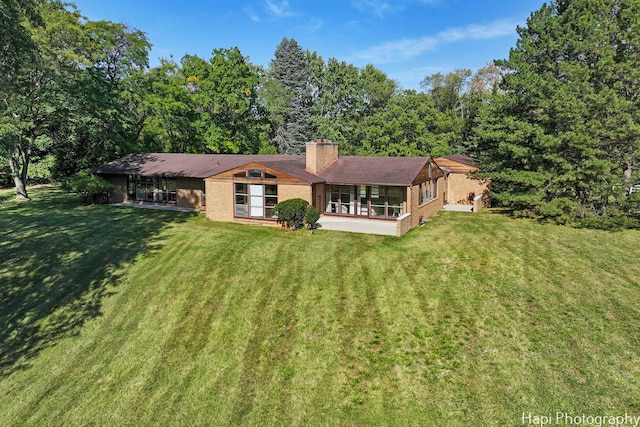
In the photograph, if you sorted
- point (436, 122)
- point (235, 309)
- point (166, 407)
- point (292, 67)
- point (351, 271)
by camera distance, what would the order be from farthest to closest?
point (292, 67) → point (436, 122) → point (351, 271) → point (235, 309) → point (166, 407)

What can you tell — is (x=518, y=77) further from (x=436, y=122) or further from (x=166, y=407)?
(x=166, y=407)

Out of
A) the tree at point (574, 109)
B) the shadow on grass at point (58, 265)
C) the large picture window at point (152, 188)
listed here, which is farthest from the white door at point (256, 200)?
the tree at point (574, 109)

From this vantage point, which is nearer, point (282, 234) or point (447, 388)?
point (447, 388)

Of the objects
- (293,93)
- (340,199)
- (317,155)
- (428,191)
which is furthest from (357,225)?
(293,93)

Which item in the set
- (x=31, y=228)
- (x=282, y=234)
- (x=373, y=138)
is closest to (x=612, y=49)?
(x=282, y=234)

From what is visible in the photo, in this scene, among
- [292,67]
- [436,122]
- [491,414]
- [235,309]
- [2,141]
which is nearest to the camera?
[491,414]

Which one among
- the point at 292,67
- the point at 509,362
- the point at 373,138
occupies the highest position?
the point at 292,67

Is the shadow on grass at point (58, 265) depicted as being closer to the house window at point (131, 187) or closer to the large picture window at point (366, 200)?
the house window at point (131, 187)

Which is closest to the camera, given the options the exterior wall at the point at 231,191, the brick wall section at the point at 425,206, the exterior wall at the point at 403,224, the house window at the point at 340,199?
the exterior wall at the point at 403,224
